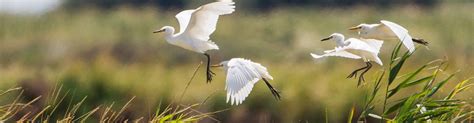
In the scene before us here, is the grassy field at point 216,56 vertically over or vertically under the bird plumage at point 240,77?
under

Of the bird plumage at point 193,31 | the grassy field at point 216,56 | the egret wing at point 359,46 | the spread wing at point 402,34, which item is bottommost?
the grassy field at point 216,56

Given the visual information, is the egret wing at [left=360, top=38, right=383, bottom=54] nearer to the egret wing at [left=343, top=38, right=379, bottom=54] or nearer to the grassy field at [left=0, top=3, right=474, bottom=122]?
the egret wing at [left=343, top=38, right=379, bottom=54]

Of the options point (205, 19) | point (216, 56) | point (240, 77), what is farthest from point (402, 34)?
point (216, 56)

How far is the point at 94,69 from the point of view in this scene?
7.26 m

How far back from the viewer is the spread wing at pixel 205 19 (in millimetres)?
4598

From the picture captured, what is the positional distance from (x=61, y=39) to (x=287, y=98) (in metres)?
1.55

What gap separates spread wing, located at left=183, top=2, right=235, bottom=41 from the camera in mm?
4598

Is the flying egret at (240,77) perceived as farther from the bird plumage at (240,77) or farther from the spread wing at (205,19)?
the spread wing at (205,19)

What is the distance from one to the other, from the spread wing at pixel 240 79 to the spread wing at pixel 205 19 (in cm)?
28

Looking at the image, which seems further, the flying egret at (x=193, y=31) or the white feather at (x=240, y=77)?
the flying egret at (x=193, y=31)

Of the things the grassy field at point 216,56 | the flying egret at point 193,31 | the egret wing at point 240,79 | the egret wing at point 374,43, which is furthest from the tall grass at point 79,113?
the egret wing at point 374,43

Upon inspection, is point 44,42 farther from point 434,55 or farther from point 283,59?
point 434,55

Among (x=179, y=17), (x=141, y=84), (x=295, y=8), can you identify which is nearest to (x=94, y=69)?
(x=141, y=84)

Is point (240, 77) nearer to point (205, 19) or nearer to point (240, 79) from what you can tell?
point (240, 79)
